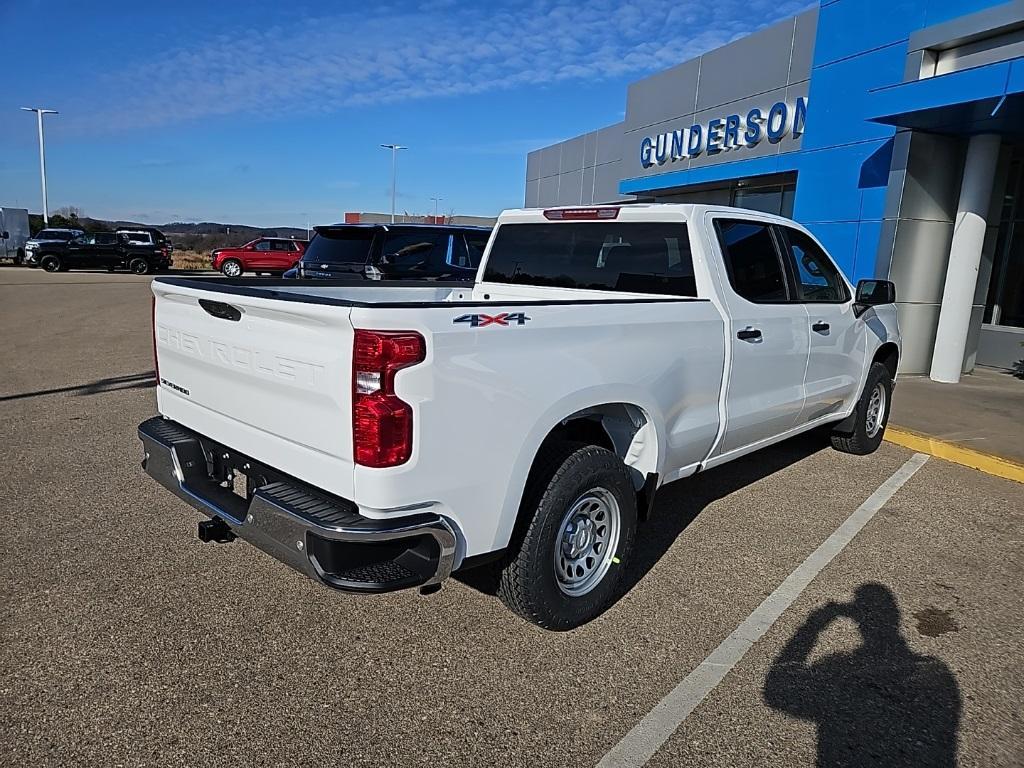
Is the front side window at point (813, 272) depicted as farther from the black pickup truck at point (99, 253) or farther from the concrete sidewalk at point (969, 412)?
the black pickup truck at point (99, 253)

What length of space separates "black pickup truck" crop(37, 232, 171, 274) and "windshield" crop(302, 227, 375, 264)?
25.7 meters

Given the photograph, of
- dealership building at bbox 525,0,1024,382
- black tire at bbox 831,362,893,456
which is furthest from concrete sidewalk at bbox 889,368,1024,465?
black tire at bbox 831,362,893,456

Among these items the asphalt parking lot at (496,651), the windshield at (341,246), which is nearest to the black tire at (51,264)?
the windshield at (341,246)

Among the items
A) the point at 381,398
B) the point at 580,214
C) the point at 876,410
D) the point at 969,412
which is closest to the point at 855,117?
the point at 969,412

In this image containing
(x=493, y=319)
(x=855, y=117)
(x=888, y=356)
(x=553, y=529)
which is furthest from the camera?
(x=855, y=117)

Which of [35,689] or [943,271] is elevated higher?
[943,271]

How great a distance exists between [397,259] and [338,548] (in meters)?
8.03

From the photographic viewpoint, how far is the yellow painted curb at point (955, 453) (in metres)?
6.04

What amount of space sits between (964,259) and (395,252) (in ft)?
25.1

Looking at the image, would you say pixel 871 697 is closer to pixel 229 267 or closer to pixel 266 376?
pixel 266 376

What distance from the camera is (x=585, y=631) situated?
135 inches

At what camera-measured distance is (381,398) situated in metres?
2.54

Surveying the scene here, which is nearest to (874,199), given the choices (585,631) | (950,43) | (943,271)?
(943,271)

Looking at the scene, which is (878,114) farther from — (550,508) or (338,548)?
(338,548)
